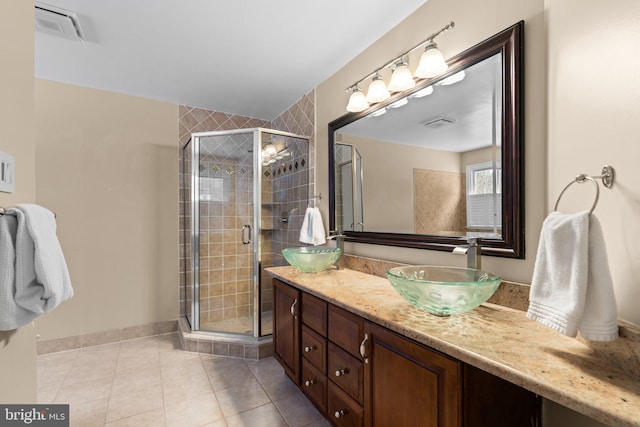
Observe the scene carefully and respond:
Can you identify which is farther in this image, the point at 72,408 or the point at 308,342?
the point at 72,408

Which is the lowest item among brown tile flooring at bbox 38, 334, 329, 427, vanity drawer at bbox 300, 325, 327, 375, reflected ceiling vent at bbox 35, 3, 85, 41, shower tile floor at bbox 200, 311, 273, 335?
brown tile flooring at bbox 38, 334, 329, 427

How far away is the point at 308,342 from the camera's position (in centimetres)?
168

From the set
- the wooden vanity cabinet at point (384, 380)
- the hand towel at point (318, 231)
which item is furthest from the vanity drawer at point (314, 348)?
the hand towel at point (318, 231)

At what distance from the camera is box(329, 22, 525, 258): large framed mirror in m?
1.22

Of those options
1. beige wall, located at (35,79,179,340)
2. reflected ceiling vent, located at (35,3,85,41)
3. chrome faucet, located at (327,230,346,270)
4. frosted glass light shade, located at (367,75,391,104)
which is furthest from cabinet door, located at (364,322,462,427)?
beige wall, located at (35,79,179,340)

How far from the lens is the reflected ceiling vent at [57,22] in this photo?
1.64m

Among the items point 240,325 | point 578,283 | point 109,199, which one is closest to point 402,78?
point 578,283

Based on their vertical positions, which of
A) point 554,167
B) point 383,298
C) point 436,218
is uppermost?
point 554,167

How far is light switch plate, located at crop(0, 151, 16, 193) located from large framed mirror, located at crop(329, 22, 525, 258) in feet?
5.47

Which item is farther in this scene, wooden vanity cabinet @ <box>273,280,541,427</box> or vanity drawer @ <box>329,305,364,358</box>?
vanity drawer @ <box>329,305,364,358</box>

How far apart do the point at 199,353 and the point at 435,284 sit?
7.76 feet

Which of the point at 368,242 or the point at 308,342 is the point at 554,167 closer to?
the point at 368,242

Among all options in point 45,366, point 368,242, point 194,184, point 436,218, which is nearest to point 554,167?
point 436,218

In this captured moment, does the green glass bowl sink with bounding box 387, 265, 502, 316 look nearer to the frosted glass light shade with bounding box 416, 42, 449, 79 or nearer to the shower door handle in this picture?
the frosted glass light shade with bounding box 416, 42, 449, 79
